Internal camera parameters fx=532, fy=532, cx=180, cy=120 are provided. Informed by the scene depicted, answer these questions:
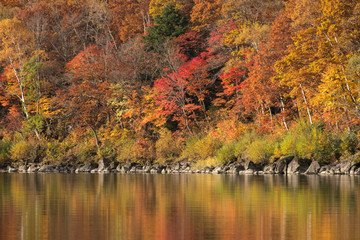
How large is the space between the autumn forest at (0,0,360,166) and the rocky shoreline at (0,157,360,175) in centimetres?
64

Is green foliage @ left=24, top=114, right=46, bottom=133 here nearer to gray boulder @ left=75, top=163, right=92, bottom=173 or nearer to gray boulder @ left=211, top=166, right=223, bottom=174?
gray boulder @ left=75, top=163, right=92, bottom=173

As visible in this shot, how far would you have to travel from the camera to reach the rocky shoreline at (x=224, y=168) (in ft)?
92.5

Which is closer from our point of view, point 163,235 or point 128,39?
point 163,235

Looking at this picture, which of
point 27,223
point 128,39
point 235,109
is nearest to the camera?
point 27,223

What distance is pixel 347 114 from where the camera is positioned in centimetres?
3083

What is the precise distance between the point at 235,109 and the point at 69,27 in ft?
83.6

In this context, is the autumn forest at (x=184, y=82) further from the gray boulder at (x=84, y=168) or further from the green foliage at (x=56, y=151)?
the gray boulder at (x=84, y=168)

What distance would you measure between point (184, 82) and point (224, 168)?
9.77 metres

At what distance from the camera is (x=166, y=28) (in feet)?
154

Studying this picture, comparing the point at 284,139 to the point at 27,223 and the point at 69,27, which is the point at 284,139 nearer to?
the point at 27,223

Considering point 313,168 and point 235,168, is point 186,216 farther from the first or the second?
point 235,168

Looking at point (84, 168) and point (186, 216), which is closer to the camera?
point (186, 216)

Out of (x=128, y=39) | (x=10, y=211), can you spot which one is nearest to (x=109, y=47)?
(x=128, y=39)

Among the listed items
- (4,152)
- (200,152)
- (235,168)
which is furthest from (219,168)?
(4,152)
